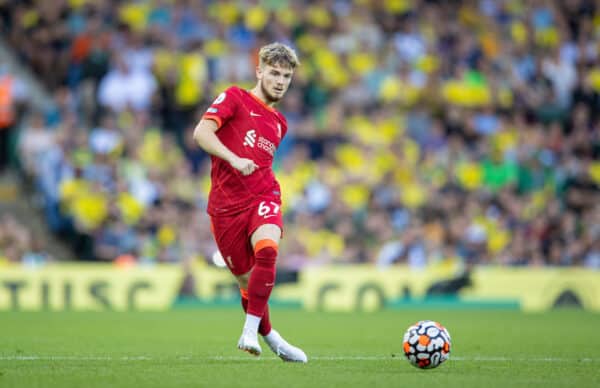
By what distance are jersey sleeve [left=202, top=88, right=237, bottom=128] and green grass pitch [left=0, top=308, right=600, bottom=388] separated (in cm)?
169

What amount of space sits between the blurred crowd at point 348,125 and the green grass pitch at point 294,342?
3.53 metres

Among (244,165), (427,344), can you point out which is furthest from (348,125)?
(427,344)

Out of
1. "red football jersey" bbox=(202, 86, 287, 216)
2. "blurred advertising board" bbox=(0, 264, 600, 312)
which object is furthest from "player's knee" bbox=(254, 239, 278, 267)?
"blurred advertising board" bbox=(0, 264, 600, 312)

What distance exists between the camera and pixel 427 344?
7727 millimetres

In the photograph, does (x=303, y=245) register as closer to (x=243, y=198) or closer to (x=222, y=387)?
Answer: (x=243, y=198)

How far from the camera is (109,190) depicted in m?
19.3

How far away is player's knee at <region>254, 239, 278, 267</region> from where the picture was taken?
8164mm

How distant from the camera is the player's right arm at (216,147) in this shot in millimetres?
7879

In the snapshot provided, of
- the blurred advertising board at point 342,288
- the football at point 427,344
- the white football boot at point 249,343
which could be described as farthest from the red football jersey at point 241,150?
the blurred advertising board at point 342,288

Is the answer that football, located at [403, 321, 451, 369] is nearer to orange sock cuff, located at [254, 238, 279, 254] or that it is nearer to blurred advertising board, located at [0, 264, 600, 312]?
orange sock cuff, located at [254, 238, 279, 254]

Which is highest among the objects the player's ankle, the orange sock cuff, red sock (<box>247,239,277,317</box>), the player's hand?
the player's hand

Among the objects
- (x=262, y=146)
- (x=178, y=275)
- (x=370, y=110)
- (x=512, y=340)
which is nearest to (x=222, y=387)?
(x=262, y=146)

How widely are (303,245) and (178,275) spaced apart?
88.4 inches

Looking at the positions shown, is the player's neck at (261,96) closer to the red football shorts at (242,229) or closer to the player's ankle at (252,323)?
the red football shorts at (242,229)
